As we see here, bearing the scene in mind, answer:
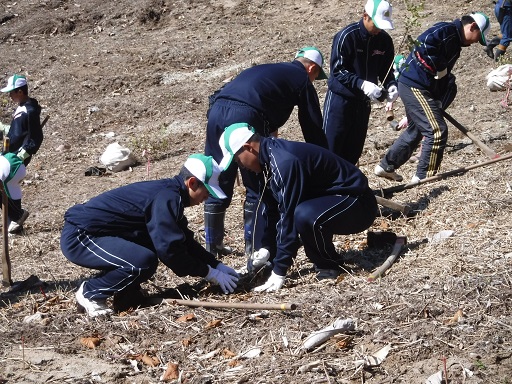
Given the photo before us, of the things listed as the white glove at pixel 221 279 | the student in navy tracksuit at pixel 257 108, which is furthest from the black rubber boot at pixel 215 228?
the white glove at pixel 221 279

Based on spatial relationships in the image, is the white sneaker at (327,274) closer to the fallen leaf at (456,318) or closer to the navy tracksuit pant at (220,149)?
the navy tracksuit pant at (220,149)

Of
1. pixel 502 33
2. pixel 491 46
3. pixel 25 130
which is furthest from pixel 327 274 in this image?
pixel 502 33

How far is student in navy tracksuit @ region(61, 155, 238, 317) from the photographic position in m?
5.23

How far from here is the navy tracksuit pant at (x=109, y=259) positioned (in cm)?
538

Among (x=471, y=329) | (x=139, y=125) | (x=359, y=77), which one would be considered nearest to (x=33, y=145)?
(x=139, y=125)

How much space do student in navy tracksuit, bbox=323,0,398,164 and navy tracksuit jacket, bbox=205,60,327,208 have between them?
2.70 ft

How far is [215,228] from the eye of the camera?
6.48 meters

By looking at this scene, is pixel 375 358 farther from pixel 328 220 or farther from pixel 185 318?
pixel 185 318

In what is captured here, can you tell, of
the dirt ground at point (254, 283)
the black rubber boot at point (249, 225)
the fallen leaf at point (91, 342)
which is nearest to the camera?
the dirt ground at point (254, 283)

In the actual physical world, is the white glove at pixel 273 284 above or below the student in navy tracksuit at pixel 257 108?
below

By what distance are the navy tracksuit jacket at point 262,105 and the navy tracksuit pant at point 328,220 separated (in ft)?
2.60

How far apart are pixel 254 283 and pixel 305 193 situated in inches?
32.4

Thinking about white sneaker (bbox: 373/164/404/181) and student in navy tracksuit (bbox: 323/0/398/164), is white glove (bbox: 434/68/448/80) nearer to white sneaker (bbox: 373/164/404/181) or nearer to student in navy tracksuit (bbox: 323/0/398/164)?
student in navy tracksuit (bbox: 323/0/398/164)

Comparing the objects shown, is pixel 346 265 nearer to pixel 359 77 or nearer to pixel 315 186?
pixel 315 186
